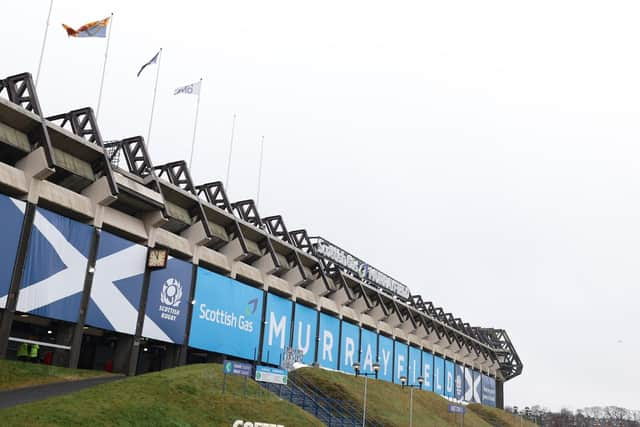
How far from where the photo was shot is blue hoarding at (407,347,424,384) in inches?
4418

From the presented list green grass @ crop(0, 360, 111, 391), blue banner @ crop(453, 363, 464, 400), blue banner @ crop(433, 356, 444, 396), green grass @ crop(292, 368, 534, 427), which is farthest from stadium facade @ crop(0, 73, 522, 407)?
blue banner @ crop(453, 363, 464, 400)

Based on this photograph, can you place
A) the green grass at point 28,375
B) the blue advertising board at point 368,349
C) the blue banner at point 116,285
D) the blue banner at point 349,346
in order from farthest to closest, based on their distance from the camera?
the blue advertising board at point 368,349 < the blue banner at point 349,346 < the blue banner at point 116,285 < the green grass at point 28,375

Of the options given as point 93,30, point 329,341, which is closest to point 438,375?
point 329,341

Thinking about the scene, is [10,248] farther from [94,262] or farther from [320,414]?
[320,414]

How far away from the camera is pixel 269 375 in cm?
4603

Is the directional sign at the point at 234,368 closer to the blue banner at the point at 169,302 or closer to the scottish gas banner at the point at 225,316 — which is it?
the blue banner at the point at 169,302

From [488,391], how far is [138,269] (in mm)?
109093

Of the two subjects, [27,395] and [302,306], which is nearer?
[27,395]

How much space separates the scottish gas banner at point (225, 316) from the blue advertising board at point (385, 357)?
33.4m

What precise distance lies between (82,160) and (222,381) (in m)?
23.1

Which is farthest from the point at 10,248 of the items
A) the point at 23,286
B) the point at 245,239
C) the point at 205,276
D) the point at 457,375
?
the point at 457,375

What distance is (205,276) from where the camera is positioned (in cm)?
6712

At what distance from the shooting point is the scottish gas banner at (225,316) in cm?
6631

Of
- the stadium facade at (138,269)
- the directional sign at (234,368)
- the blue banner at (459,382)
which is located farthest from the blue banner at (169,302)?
A: the blue banner at (459,382)
